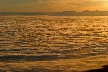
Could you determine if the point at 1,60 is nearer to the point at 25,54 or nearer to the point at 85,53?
the point at 25,54

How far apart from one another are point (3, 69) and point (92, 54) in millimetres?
12835

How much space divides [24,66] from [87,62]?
6.55 metres

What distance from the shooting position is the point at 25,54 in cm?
3394

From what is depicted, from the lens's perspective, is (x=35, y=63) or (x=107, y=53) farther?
(x=107, y=53)

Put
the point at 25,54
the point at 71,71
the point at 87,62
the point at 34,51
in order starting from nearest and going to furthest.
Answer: the point at 71,71 < the point at 87,62 < the point at 25,54 < the point at 34,51

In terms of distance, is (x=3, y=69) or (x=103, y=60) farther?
(x=103, y=60)

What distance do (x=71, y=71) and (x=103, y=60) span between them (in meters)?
6.38

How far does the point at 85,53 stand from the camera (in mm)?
35344

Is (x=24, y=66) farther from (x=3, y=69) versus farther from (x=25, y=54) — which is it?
(x=25, y=54)

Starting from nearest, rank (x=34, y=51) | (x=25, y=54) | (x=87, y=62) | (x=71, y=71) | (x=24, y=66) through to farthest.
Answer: (x=71, y=71) < (x=24, y=66) < (x=87, y=62) < (x=25, y=54) < (x=34, y=51)

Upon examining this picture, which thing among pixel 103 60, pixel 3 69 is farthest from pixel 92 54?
pixel 3 69

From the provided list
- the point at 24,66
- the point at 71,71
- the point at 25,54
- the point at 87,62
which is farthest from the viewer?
the point at 25,54

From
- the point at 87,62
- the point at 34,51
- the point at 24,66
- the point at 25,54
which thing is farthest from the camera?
the point at 34,51

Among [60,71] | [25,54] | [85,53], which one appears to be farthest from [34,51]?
[60,71]
